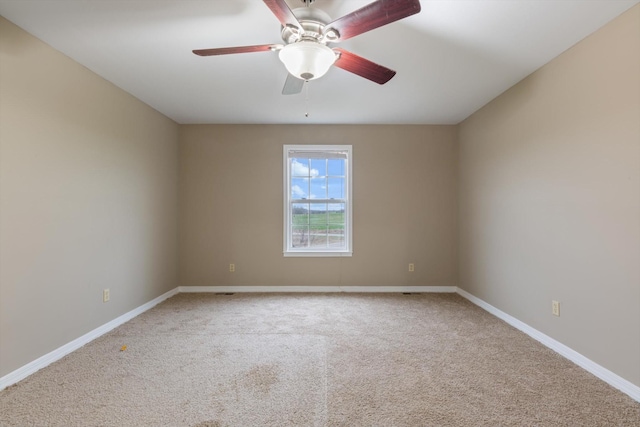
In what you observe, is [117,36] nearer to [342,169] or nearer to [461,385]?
[342,169]

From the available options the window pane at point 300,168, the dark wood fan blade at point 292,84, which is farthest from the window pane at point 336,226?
the dark wood fan blade at point 292,84

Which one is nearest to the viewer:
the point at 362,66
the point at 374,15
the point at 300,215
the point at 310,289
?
the point at 374,15

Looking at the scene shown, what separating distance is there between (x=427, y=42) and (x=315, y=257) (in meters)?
2.90

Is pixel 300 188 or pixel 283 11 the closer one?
pixel 283 11

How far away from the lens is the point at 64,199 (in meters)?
2.35

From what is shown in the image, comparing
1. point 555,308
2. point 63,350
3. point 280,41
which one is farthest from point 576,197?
point 63,350

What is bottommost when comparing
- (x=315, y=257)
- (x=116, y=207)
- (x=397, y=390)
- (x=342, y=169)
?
(x=397, y=390)

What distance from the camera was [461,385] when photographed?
1.92 m

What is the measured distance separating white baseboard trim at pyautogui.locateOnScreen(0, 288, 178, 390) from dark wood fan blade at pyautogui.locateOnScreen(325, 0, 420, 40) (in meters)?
2.94

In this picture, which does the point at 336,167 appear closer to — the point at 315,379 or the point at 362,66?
the point at 362,66

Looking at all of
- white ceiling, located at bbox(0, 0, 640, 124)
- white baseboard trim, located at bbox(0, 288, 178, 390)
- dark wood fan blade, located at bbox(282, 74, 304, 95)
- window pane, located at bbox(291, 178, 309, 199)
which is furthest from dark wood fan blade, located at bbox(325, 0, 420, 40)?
white baseboard trim, located at bbox(0, 288, 178, 390)

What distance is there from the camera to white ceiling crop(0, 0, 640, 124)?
1.81 metres

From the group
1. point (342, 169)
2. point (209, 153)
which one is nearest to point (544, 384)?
point (342, 169)

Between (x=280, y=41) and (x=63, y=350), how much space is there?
2930 mm
